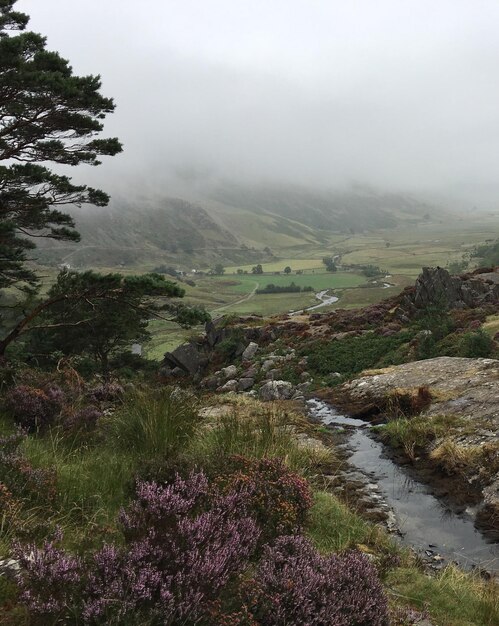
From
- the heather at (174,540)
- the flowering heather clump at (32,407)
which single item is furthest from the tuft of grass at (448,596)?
the flowering heather clump at (32,407)

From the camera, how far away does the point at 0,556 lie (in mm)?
3779

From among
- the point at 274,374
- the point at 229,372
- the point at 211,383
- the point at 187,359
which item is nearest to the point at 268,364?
the point at 274,374

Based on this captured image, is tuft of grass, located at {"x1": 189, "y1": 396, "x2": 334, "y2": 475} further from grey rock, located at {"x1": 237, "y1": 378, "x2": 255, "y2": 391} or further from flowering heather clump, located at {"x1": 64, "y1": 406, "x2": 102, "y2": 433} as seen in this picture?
grey rock, located at {"x1": 237, "y1": 378, "x2": 255, "y2": 391}

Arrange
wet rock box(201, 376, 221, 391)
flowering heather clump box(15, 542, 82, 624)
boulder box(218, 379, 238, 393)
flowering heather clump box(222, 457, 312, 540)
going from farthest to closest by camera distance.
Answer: wet rock box(201, 376, 221, 391) < boulder box(218, 379, 238, 393) < flowering heather clump box(222, 457, 312, 540) < flowering heather clump box(15, 542, 82, 624)

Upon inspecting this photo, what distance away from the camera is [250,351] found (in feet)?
131

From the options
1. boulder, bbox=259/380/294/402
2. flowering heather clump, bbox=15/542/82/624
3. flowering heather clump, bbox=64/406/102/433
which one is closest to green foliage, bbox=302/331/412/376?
boulder, bbox=259/380/294/402

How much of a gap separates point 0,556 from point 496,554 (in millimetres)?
7439

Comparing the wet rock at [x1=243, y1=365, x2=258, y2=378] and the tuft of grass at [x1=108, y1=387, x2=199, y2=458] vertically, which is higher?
the tuft of grass at [x1=108, y1=387, x2=199, y2=458]

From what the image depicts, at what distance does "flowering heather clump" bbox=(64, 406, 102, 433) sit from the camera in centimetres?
834

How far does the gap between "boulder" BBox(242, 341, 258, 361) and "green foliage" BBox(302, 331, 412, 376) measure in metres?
6.99

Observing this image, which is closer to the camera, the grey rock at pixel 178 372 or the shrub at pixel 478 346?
the shrub at pixel 478 346

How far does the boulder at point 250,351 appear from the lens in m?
39.2

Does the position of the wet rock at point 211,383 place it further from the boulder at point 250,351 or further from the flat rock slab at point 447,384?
the flat rock slab at point 447,384

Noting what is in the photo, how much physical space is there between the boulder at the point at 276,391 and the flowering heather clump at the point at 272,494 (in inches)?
749
